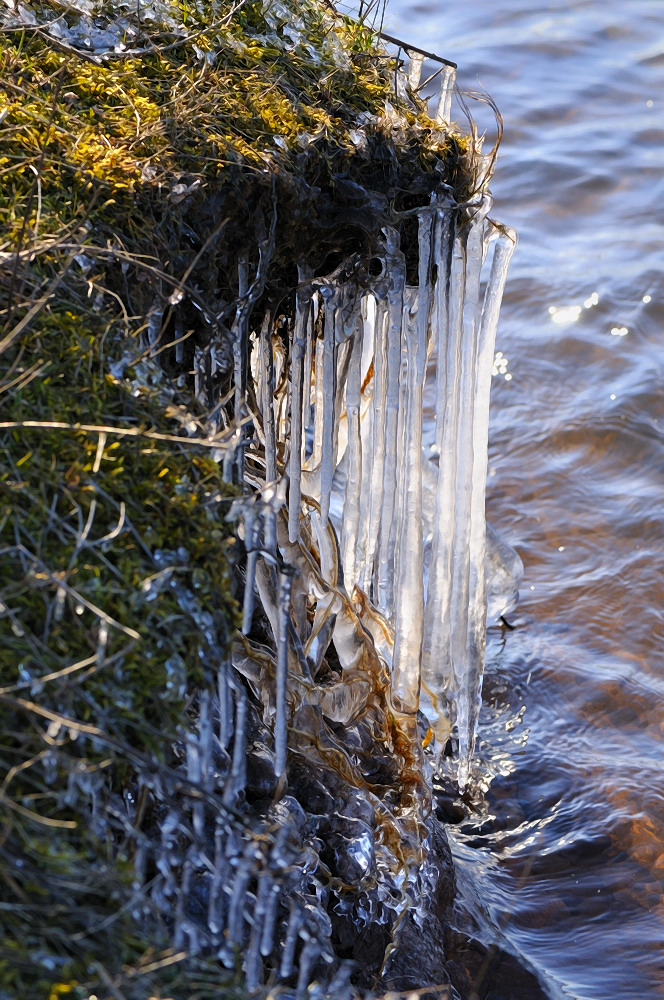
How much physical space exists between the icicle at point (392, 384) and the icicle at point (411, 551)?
0.15 ft

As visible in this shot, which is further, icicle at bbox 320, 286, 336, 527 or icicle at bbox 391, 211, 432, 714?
icicle at bbox 391, 211, 432, 714

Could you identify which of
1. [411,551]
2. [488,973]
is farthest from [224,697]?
[488,973]

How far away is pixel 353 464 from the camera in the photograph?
3.09 m

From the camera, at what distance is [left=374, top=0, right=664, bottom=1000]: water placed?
349 cm

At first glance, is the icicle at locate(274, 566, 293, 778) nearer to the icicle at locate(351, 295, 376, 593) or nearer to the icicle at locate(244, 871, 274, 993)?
the icicle at locate(244, 871, 274, 993)

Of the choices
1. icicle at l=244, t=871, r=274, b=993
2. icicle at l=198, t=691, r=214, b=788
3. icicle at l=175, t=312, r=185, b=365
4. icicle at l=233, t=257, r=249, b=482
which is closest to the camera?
icicle at l=244, t=871, r=274, b=993

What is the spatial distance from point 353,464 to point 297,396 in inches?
15.9

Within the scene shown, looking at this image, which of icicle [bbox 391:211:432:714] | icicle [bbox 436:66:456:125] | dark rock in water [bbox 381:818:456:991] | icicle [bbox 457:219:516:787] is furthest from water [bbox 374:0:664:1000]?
icicle [bbox 436:66:456:125]

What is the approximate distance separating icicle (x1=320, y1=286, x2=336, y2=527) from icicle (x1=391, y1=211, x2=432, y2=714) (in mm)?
257

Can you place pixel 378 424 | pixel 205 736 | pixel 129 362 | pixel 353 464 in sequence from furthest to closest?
pixel 353 464, pixel 378 424, pixel 129 362, pixel 205 736

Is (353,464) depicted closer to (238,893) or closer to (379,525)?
(379,525)

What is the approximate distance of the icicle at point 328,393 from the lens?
2746mm

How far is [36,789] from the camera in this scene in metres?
1.47

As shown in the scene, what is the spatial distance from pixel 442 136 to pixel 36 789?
2119 mm
